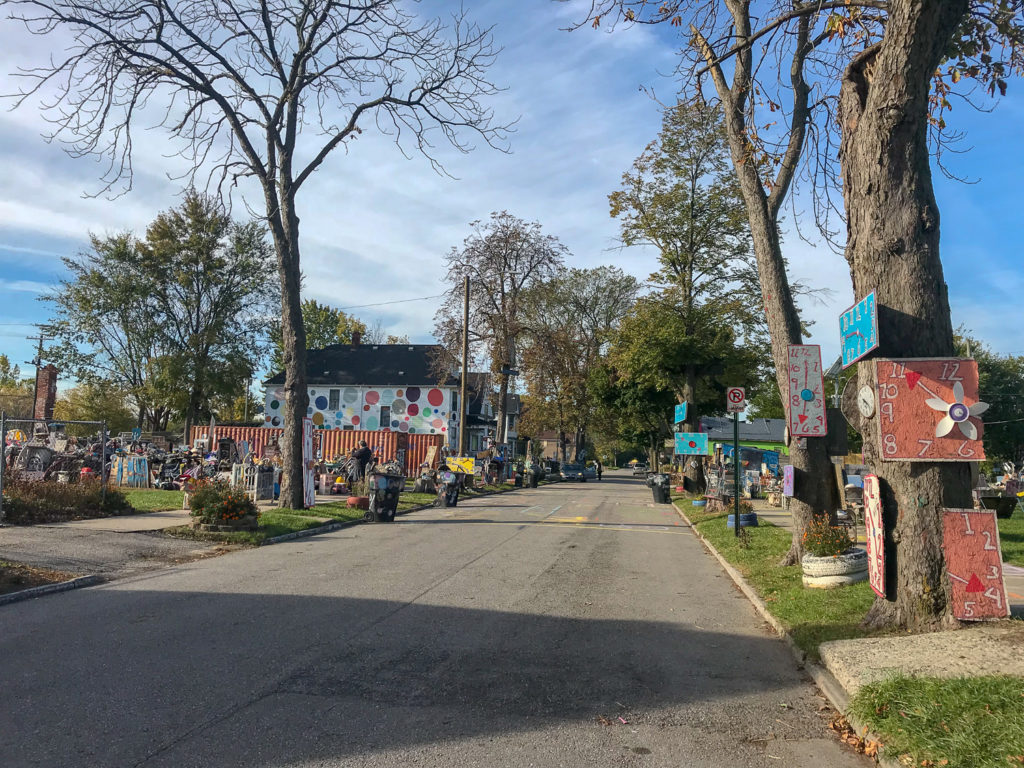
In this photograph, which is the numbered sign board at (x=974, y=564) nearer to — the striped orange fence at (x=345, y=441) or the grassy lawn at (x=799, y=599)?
the grassy lawn at (x=799, y=599)

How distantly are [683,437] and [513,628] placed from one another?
52.5ft

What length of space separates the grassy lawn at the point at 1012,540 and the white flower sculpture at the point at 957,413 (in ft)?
16.3

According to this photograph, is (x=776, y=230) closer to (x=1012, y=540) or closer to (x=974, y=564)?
(x=974, y=564)

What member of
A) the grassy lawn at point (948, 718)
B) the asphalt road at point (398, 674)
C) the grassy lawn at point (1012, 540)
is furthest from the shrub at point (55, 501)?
the grassy lawn at point (1012, 540)

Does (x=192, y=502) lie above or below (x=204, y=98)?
below

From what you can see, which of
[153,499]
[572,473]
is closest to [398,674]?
[153,499]

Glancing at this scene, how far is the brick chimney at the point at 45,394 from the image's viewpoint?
39.0m

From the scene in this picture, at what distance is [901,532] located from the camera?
22.7ft

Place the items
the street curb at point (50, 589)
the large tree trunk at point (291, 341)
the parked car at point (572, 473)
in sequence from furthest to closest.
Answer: the parked car at point (572, 473) < the large tree trunk at point (291, 341) < the street curb at point (50, 589)

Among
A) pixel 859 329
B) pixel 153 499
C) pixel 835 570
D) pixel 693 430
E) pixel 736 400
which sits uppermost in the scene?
pixel 859 329

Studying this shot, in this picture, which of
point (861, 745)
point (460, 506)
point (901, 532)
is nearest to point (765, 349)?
point (460, 506)

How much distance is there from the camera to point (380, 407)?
177 ft

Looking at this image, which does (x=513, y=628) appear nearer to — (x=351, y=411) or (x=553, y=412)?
(x=351, y=411)

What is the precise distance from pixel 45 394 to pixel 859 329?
44065 mm
